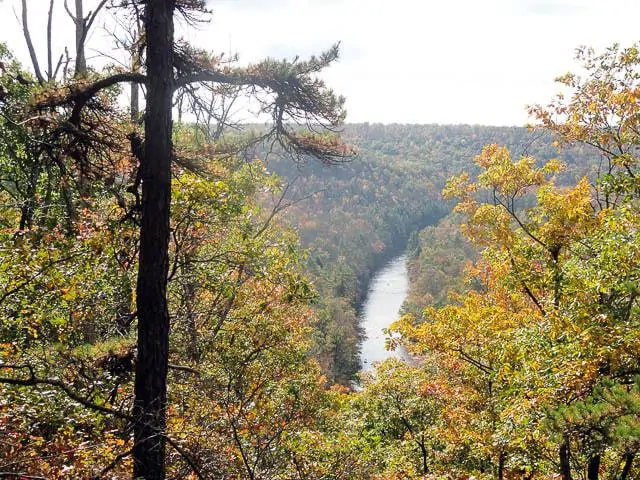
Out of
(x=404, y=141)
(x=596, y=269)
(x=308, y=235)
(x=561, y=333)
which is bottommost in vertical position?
(x=308, y=235)

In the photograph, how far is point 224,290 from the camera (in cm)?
905

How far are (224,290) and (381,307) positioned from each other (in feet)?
240

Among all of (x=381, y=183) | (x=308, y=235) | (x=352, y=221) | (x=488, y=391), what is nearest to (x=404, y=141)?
(x=381, y=183)

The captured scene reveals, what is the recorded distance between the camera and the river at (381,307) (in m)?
61.2

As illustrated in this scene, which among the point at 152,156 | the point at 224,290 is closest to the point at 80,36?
the point at 224,290

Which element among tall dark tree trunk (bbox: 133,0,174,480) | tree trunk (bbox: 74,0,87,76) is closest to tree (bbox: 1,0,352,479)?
tall dark tree trunk (bbox: 133,0,174,480)

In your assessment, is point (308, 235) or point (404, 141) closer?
point (308, 235)

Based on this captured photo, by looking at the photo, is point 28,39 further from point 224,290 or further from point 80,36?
point 224,290

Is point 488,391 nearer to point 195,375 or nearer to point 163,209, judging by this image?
point 195,375

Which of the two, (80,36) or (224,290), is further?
(80,36)

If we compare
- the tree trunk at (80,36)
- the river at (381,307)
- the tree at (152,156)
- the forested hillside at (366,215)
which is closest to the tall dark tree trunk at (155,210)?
the tree at (152,156)

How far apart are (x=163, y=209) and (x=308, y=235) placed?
9317cm

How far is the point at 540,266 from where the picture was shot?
1170 centimetres

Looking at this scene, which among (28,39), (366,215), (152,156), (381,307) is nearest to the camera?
(152,156)
